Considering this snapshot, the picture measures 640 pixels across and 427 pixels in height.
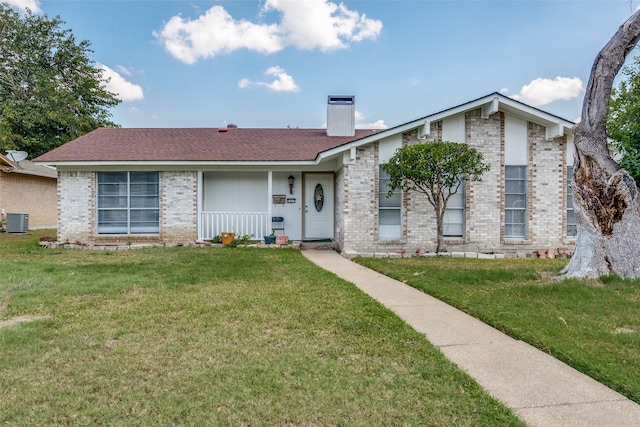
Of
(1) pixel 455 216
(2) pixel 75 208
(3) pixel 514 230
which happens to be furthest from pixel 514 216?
(2) pixel 75 208

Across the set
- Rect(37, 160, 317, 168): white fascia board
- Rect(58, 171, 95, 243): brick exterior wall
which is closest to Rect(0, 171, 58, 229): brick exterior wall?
Rect(58, 171, 95, 243): brick exterior wall

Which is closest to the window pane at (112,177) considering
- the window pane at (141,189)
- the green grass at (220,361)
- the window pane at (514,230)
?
the window pane at (141,189)

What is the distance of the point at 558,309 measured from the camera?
475 centimetres

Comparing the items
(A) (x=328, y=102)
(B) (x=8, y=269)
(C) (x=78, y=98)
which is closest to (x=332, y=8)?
(A) (x=328, y=102)

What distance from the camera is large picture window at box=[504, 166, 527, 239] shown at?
10328 millimetres

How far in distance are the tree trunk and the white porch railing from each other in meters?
7.98

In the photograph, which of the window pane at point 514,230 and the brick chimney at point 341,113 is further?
the brick chimney at point 341,113

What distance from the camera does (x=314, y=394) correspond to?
2576 mm

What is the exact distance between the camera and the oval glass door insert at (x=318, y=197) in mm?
12547

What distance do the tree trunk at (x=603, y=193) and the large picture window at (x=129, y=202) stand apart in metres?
10.8

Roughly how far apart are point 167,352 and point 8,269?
229 inches

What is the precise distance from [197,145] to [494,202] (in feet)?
30.9

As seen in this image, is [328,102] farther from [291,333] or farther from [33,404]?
[33,404]

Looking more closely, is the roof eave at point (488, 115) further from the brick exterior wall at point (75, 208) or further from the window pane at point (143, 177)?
the brick exterior wall at point (75, 208)
